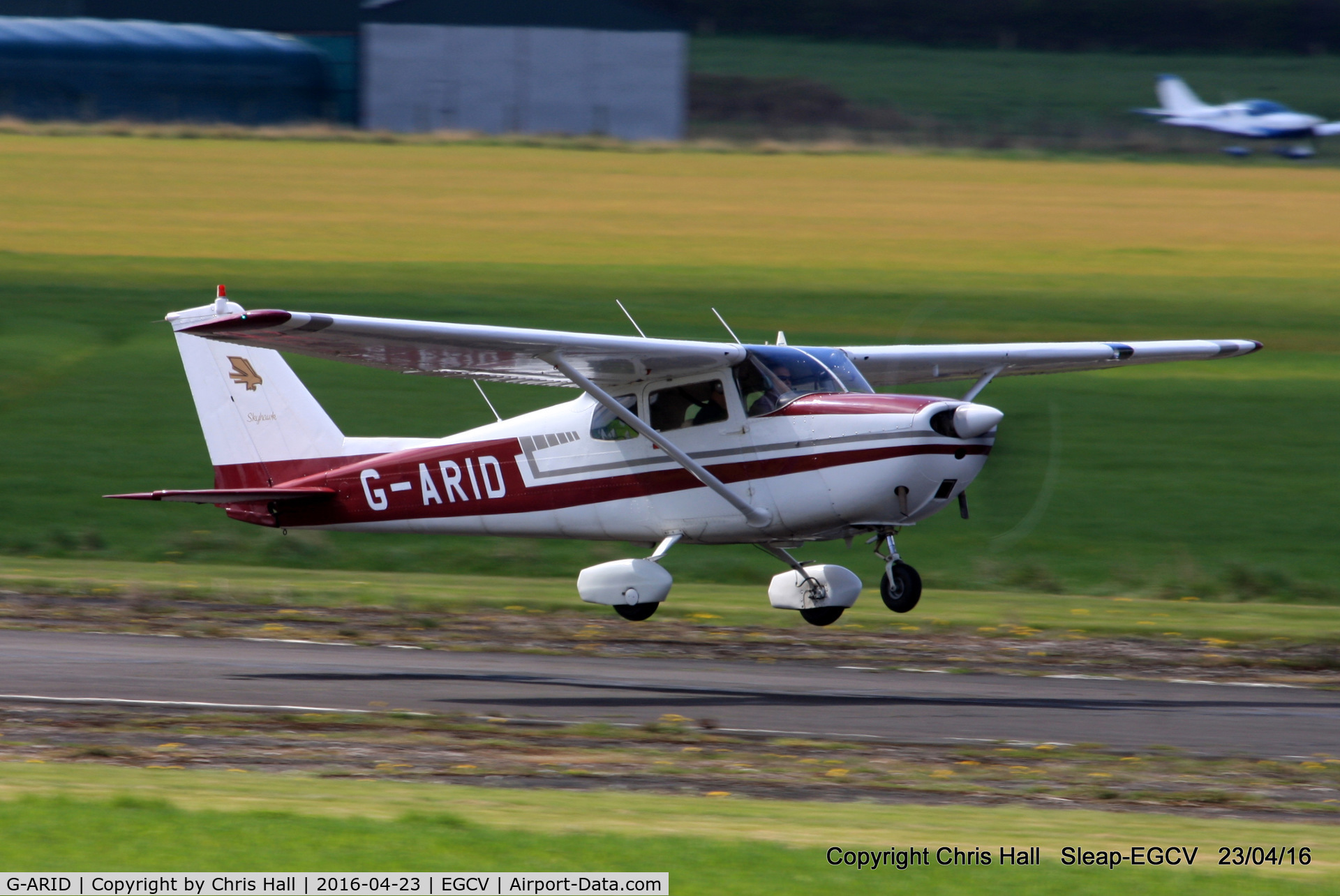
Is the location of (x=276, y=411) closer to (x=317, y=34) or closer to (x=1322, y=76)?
(x=317, y=34)

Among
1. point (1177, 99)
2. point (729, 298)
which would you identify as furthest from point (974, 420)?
point (1177, 99)

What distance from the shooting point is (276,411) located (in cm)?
1747

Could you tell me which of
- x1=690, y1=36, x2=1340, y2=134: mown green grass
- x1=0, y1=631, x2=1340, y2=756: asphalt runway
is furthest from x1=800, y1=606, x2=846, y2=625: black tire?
x1=690, y1=36, x2=1340, y2=134: mown green grass

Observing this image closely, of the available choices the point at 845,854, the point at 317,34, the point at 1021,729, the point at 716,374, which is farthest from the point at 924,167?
the point at 845,854

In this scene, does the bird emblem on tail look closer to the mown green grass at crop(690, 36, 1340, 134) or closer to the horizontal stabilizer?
the horizontal stabilizer

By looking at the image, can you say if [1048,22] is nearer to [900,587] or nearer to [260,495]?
[260,495]

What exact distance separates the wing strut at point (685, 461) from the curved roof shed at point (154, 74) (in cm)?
4786

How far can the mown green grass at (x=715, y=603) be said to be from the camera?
57.9 feet

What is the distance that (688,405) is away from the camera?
1545 cm

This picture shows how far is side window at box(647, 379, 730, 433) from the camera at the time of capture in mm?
15289

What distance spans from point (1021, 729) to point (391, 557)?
42.5ft
